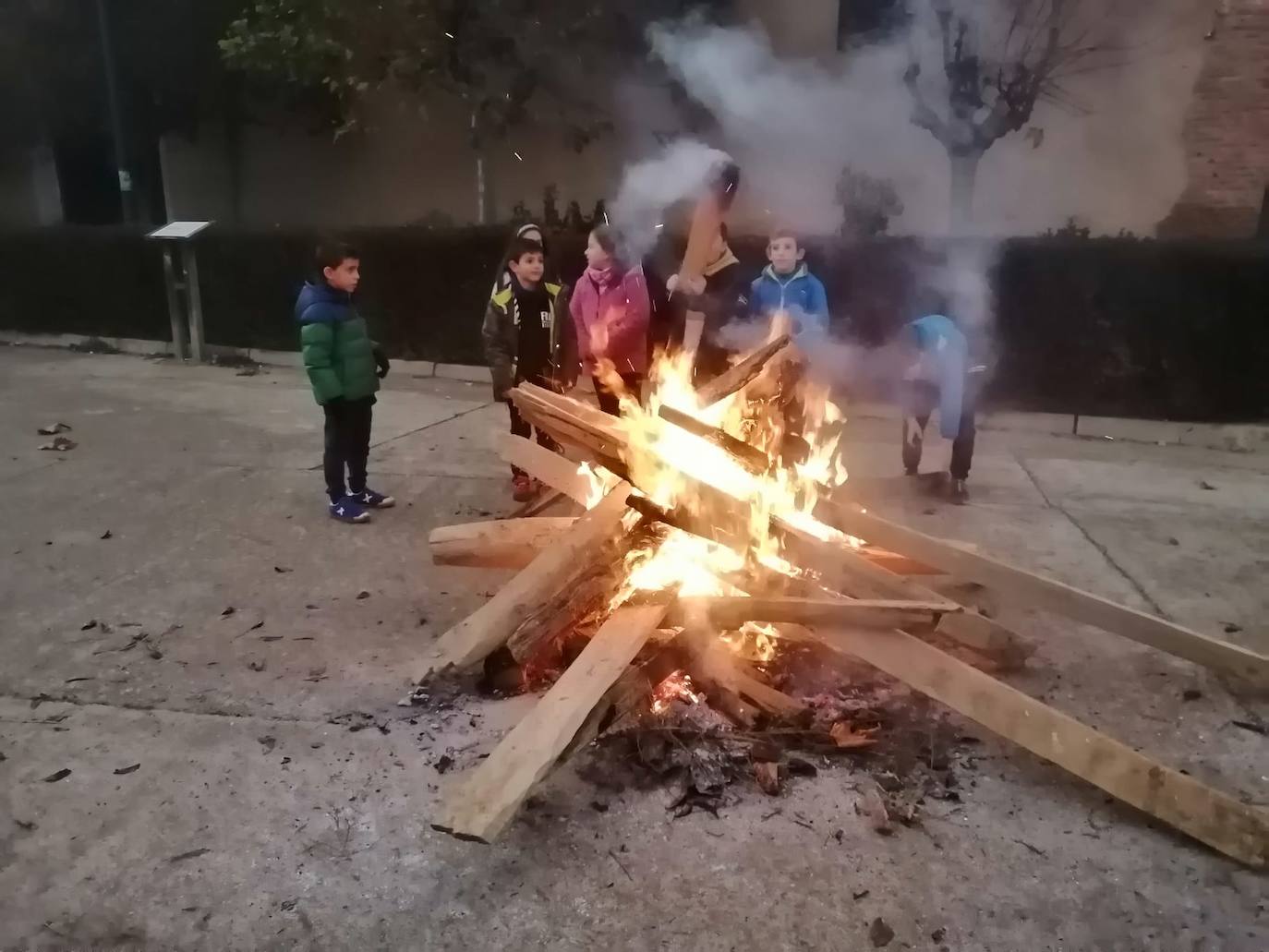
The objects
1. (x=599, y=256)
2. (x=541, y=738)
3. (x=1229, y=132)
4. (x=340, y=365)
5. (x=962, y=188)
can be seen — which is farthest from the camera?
Result: (x=1229, y=132)

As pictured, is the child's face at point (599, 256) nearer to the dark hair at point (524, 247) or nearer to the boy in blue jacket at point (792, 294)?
the dark hair at point (524, 247)

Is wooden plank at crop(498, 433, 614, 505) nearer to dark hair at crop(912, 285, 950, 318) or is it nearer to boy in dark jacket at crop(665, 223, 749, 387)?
boy in dark jacket at crop(665, 223, 749, 387)

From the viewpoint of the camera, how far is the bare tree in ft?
24.9

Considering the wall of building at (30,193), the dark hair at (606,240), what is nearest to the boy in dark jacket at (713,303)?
the dark hair at (606,240)

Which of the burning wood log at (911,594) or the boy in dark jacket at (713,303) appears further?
the boy in dark jacket at (713,303)

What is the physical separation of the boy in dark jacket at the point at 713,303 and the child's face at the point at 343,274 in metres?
1.86

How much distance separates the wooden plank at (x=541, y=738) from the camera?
241 cm

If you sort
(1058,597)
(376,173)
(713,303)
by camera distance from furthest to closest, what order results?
1. (376,173)
2. (713,303)
3. (1058,597)

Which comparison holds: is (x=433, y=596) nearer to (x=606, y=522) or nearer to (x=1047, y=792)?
(x=606, y=522)

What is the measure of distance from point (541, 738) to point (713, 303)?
12.8 ft

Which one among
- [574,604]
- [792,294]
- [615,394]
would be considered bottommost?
[574,604]

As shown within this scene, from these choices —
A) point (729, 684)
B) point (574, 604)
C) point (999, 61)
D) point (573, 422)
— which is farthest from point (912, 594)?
point (999, 61)

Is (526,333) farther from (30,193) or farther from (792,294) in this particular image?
(30,193)

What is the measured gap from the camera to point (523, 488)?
5805mm
